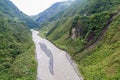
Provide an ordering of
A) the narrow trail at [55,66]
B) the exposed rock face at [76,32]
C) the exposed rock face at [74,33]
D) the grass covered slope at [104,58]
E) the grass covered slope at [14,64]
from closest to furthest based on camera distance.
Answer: the grass covered slope at [104,58]
the grass covered slope at [14,64]
the narrow trail at [55,66]
the exposed rock face at [76,32]
the exposed rock face at [74,33]

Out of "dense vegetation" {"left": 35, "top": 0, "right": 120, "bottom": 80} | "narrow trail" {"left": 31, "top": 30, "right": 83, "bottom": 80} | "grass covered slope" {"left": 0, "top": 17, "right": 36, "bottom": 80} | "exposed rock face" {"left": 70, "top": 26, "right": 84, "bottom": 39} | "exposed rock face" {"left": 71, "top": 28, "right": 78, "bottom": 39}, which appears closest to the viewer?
"dense vegetation" {"left": 35, "top": 0, "right": 120, "bottom": 80}

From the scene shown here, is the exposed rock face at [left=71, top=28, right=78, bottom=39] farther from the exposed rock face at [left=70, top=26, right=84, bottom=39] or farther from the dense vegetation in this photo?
the dense vegetation

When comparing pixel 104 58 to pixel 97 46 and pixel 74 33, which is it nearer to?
pixel 97 46

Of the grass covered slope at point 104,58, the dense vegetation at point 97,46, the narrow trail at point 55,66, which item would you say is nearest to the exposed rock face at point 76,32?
the dense vegetation at point 97,46

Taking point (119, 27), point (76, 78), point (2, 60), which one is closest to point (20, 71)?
point (2, 60)

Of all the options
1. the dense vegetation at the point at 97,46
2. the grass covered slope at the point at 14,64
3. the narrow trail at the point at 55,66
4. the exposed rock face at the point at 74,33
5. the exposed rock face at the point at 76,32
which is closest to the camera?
the dense vegetation at the point at 97,46

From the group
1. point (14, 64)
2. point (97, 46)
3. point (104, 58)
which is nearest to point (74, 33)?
point (97, 46)

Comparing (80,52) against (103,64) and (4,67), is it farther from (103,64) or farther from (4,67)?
(4,67)

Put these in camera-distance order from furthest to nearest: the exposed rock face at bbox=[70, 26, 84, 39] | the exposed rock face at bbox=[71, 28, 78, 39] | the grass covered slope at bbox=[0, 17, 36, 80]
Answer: the exposed rock face at bbox=[71, 28, 78, 39] < the exposed rock face at bbox=[70, 26, 84, 39] < the grass covered slope at bbox=[0, 17, 36, 80]

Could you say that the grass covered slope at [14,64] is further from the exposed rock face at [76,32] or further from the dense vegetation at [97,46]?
the exposed rock face at [76,32]

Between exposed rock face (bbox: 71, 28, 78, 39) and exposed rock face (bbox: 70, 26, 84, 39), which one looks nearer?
exposed rock face (bbox: 70, 26, 84, 39)

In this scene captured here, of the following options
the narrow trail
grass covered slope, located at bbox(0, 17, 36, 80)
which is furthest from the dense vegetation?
grass covered slope, located at bbox(0, 17, 36, 80)

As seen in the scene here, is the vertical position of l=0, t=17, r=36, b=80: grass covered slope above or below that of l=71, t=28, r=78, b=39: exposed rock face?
below
